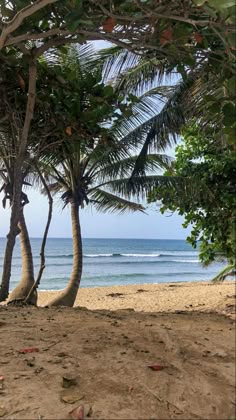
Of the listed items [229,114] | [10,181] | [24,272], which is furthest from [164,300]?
[229,114]

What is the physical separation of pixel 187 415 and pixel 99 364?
0.62m

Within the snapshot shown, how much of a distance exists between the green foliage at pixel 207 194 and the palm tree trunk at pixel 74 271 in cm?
252

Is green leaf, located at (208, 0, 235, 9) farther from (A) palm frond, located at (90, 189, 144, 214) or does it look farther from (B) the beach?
(A) palm frond, located at (90, 189, 144, 214)

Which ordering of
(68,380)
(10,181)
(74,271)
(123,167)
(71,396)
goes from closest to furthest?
(71,396) → (68,380) → (10,181) → (74,271) → (123,167)

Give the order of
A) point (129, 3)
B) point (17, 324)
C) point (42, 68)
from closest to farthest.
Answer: point (129, 3)
point (17, 324)
point (42, 68)

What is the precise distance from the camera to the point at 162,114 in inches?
301

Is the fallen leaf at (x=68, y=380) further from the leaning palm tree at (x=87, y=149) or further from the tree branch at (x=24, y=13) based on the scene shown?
the leaning palm tree at (x=87, y=149)

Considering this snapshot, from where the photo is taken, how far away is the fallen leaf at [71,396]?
1.92m

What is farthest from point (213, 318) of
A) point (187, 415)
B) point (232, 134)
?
point (232, 134)

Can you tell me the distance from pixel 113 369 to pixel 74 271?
19.9 feet

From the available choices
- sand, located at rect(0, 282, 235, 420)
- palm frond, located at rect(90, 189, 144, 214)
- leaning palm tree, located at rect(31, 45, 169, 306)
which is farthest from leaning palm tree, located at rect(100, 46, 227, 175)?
sand, located at rect(0, 282, 235, 420)

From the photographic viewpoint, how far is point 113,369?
2.28 metres

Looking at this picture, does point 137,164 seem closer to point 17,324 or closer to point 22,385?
point 17,324

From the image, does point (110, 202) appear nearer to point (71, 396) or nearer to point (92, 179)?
point (92, 179)
